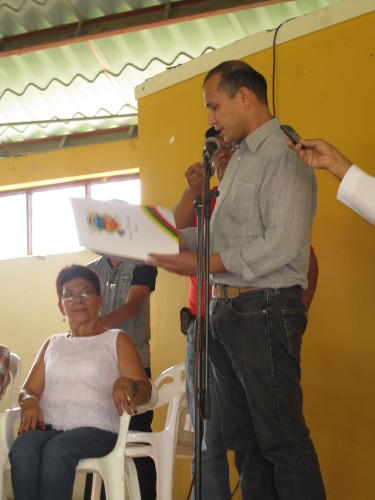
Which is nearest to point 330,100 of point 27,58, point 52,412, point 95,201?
point 95,201

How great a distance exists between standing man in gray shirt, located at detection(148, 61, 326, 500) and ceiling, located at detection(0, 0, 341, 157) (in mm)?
2121

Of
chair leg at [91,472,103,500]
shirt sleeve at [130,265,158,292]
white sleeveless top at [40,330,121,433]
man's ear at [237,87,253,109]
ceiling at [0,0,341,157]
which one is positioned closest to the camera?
man's ear at [237,87,253,109]

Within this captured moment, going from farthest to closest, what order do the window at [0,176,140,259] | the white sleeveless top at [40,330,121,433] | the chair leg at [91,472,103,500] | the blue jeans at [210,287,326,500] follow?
the window at [0,176,140,259] < the chair leg at [91,472,103,500] < the white sleeveless top at [40,330,121,433] < the blue jeans at [210,287,326,500]

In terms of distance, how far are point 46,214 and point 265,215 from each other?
3888 mm

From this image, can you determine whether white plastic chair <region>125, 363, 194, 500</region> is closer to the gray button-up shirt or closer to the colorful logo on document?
the gray button-up shirt

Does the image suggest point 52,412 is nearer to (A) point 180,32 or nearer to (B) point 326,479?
(B) point 326,479

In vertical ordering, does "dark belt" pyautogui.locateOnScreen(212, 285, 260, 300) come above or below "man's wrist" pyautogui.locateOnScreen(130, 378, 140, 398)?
above

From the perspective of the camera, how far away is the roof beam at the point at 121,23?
418cm

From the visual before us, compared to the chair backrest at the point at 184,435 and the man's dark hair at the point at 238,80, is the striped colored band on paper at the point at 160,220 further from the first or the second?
the chair backrest at the point at 184,435

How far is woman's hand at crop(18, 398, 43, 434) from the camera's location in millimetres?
2664

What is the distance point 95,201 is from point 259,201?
47cm

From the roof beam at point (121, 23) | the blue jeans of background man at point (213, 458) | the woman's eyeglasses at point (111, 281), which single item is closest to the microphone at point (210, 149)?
the blue jeans of background man at point (213, 458)

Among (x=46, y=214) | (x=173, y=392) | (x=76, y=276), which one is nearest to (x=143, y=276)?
(x=76, y=276)

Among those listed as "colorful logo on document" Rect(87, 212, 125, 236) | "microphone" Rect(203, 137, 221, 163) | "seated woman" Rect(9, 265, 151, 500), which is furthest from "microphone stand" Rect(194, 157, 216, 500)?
"seated woman" Rect(9, 265, 151, 500)
